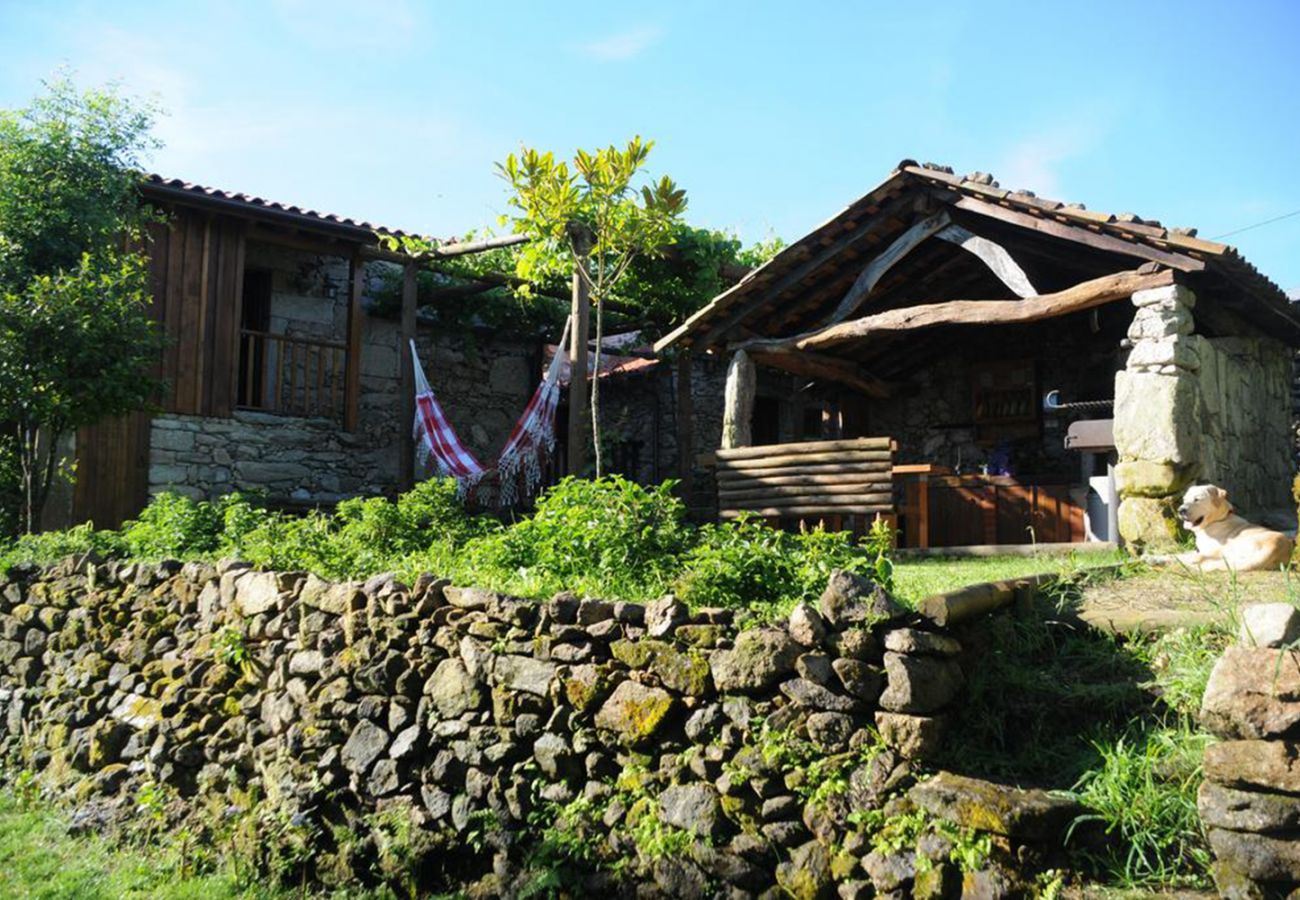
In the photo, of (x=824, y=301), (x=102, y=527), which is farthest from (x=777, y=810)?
(x=102, y=527)

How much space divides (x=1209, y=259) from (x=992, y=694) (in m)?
4.72

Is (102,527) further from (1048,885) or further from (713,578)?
(1048,885)

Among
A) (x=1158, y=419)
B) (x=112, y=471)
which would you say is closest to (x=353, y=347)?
(x=112, y=471)

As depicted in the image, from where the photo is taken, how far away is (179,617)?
692cm

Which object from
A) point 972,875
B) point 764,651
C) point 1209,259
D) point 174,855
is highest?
point 1209,259

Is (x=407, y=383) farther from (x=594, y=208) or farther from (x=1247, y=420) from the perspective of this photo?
(x=1247, y=420)

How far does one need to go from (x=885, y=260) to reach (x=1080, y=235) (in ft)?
6.44

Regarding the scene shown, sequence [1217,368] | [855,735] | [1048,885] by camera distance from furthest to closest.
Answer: [1217,368] → [855,735] → [1048,885]

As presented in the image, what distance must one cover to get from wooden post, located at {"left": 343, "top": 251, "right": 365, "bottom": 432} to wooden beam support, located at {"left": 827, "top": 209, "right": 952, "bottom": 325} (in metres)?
5.91

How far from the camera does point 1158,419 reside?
715 centimetres

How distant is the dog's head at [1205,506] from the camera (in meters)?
5.53

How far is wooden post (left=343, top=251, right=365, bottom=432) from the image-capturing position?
40.9ft

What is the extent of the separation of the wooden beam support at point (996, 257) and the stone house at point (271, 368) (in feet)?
19.0

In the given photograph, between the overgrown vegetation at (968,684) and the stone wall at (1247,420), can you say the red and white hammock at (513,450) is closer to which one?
the overgrown vegetation at (968,684)
